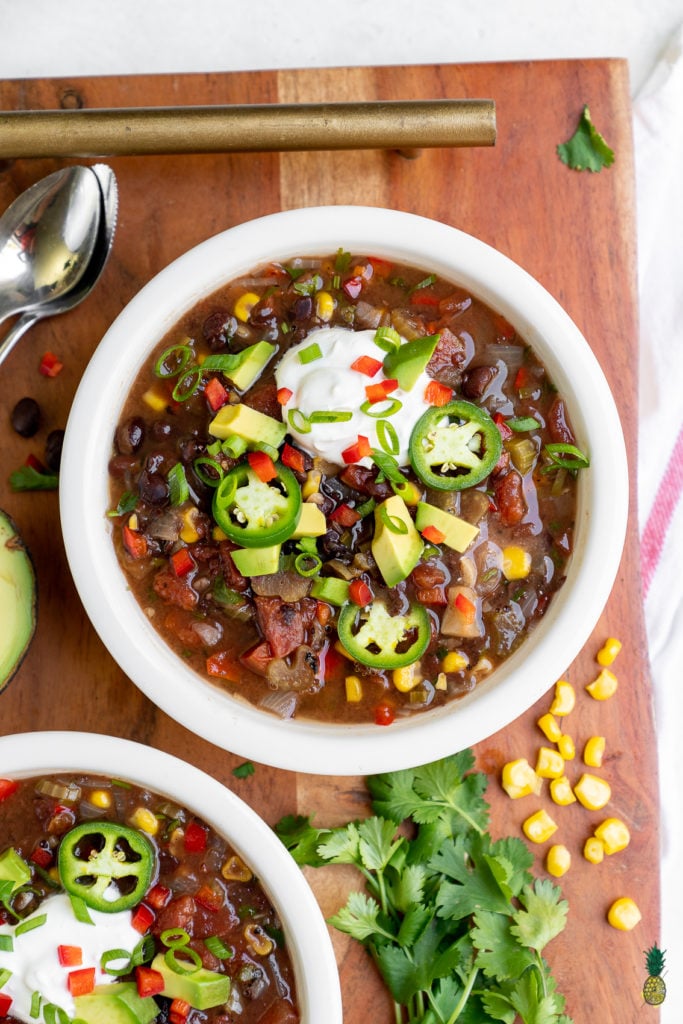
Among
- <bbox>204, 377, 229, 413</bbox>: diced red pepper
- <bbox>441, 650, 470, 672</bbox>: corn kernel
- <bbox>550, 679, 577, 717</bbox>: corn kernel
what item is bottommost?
<bbox>550, 679, 577, 717</bbox>: corn kernel

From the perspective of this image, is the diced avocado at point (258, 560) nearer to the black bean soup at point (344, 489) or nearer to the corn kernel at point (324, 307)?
the black bean soup at point (344, 489)

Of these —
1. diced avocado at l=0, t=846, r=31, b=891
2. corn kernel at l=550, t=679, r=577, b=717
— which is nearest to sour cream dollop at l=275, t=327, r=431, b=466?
corn kernel at l=550, t=679, r=577, b=717

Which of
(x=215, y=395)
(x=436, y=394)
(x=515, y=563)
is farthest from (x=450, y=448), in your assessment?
(x=215, y=395)

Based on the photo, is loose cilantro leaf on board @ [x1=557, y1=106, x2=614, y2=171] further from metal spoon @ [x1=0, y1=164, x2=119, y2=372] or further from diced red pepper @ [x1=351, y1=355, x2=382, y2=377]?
metal spoon @ [x1=0, y1=164, x2=119, y2=372]

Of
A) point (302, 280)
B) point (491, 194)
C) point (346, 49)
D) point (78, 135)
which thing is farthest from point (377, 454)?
point (346, 49)

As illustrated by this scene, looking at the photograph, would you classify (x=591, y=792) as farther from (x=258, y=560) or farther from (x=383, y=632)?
(x=258, y=560)

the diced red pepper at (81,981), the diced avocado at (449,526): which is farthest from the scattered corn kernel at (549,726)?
the diced red pepper at (81,981)
